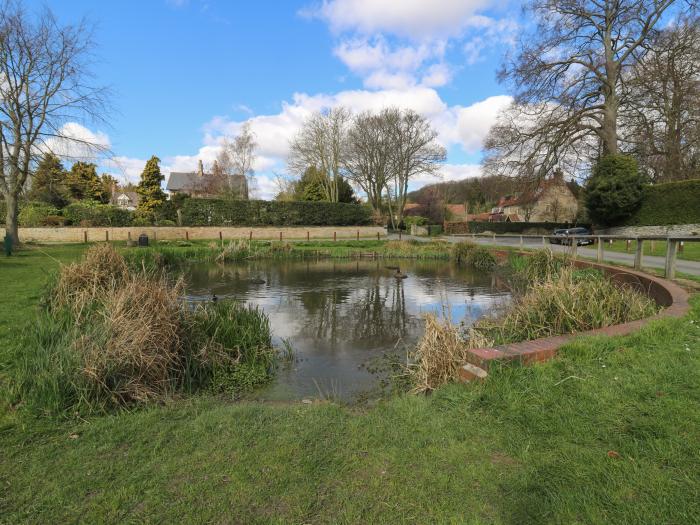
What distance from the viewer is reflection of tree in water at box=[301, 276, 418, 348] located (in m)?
6.96

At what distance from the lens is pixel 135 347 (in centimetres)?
388

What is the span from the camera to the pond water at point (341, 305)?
5.12 m

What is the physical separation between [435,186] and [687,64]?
136ft

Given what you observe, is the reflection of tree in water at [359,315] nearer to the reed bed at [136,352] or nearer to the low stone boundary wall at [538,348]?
the reed bed at [136,352]

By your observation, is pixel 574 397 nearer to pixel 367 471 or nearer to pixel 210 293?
pixel 367 471

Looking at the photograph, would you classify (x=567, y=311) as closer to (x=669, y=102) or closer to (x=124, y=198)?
(x=669, y=102)

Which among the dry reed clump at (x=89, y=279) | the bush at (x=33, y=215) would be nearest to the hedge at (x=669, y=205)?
the dry reed clump at (x=89, y=279)

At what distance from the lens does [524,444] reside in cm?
258

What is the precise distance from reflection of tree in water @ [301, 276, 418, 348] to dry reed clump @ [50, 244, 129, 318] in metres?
3.33

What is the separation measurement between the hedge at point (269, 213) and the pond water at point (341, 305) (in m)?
13.0

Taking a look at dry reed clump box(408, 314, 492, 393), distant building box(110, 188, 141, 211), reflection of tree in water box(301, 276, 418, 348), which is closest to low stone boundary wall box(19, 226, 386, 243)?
reflection of tree in water box(301, 276, 418, 348)

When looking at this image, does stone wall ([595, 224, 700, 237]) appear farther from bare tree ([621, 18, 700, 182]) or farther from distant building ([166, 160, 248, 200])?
distant building ([166, 160, 248, 200])

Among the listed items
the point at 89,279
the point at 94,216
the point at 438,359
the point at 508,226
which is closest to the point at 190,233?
the point at 94,216

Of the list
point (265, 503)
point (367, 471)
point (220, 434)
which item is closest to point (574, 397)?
point (367, 471)
